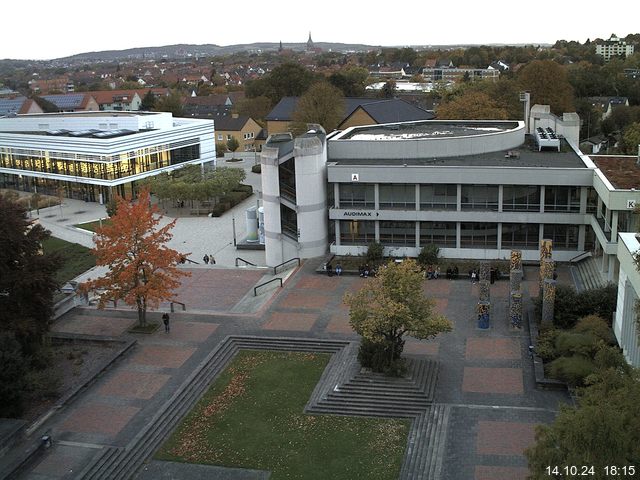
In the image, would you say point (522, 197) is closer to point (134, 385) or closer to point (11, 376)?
point (134, 385)

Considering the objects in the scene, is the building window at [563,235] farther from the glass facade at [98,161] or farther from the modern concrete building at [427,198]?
the glass facade at [98,161]

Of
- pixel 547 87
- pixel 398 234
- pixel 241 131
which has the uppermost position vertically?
pixel 547 87

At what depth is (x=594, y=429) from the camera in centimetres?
1434

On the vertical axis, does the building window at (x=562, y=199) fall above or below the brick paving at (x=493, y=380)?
above

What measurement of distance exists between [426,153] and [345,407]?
935 inches

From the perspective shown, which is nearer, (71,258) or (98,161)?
(71,258)

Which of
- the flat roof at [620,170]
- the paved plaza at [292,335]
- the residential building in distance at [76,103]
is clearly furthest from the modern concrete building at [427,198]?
the residential building in distance at [76,103]

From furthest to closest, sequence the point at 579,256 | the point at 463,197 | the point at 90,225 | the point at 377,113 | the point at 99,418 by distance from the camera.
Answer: the point at 377,113, the point at 90,225, the point at 463,197, the point at 579,256, the point at 99,418

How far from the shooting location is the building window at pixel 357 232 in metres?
44.0

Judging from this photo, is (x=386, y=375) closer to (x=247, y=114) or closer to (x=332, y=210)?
(x=332, y=210)

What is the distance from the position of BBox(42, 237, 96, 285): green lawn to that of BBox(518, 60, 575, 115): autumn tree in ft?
169

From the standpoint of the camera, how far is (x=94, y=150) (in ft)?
217

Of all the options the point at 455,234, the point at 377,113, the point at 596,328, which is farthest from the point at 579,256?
the point at 377,113

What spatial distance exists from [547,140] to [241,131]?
57613 millimetres
